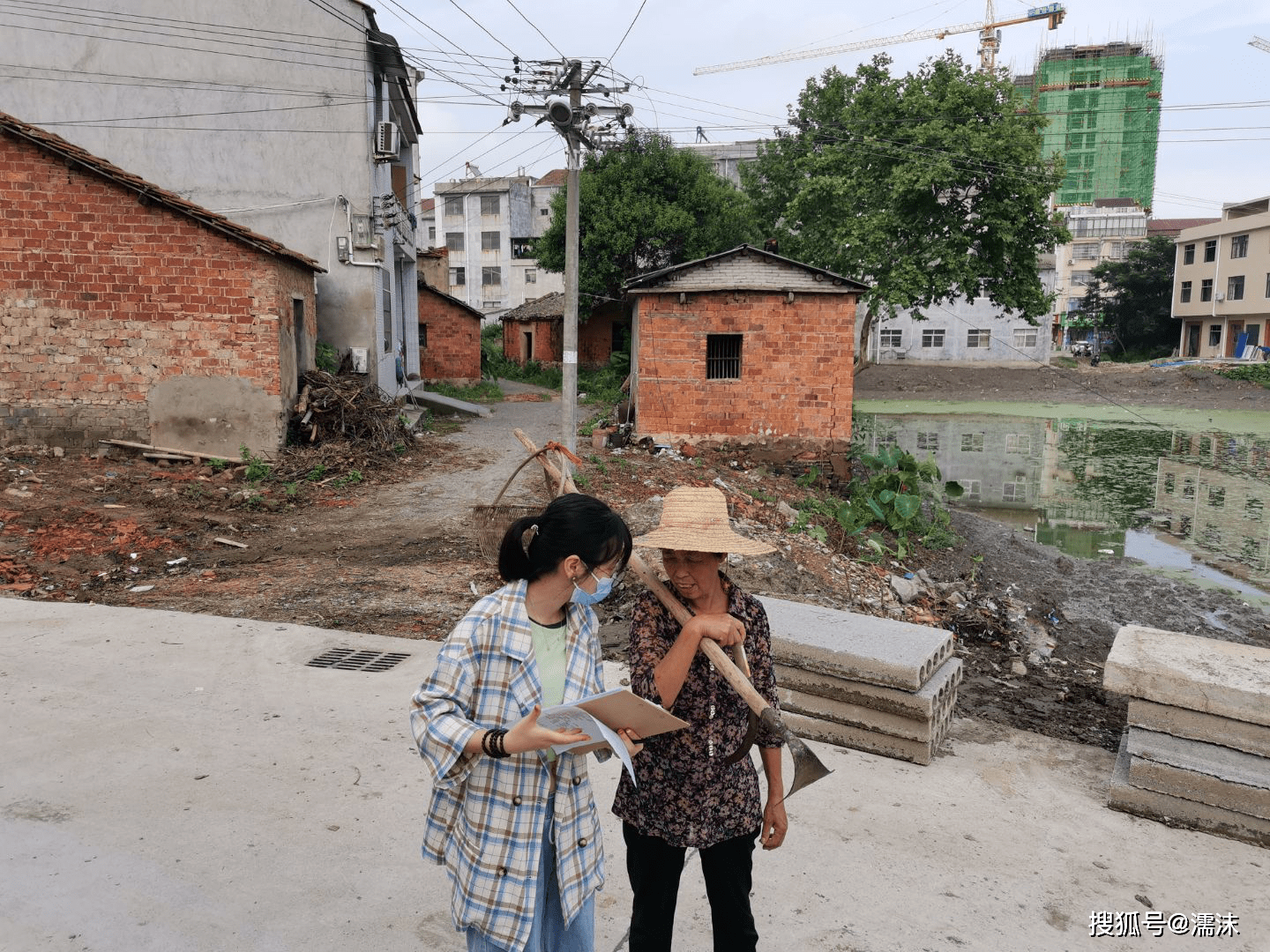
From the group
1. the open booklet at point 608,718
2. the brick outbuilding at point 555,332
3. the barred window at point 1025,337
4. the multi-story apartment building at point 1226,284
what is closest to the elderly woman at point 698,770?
the open booklet at point 608,718

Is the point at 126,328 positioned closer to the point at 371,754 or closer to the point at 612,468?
the point at 612,468

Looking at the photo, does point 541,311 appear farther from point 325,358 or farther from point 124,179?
point 124,179

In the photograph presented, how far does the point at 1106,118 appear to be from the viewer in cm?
7612

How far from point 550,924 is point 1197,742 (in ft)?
9.37

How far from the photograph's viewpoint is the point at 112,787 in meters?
3.54

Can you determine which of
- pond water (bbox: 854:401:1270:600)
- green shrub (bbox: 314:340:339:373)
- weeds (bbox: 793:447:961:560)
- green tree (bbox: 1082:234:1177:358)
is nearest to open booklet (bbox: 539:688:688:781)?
weeds (bbox: 793:447:961:560)

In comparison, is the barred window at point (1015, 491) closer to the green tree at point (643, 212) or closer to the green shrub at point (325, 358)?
the green shrub at point (325, 358)

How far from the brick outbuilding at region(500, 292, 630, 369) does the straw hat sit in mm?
29175

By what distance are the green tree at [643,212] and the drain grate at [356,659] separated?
2327cm

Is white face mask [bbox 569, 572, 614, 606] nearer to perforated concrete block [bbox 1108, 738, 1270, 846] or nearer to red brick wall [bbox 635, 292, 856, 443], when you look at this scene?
perforated concrete block [bbox 1108, 738, 1270, 846]

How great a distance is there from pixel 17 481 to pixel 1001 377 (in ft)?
114

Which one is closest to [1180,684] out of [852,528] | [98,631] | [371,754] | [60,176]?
[371,754]

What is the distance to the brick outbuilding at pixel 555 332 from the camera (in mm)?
32344

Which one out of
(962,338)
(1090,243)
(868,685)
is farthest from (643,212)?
(1090,243)
